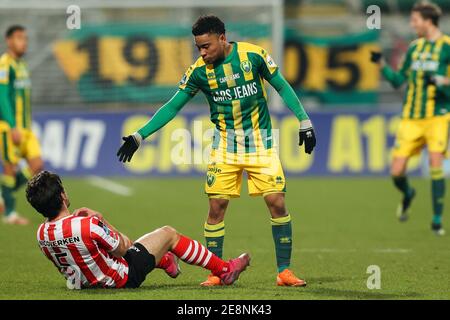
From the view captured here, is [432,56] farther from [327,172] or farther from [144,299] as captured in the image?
[327,172]

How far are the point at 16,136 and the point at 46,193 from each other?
6.19 metres

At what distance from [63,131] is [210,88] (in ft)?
38.3

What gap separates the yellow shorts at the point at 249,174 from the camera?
332 inches

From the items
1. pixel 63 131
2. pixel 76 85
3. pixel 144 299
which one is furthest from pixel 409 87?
pixel 76 85

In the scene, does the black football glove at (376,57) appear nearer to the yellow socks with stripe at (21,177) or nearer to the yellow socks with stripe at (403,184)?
the yellow socks with stripe at (403,184)

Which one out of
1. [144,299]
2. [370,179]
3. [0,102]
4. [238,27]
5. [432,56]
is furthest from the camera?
[238,27]

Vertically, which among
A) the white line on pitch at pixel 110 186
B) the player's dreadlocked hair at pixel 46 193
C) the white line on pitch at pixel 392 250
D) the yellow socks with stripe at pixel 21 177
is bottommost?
the white line on pitch at pixel 392 250

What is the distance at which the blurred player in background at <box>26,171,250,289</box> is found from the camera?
24.8 feet

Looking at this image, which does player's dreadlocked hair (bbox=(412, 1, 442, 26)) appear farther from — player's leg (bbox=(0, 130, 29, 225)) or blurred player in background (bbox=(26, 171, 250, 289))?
player's leg (bbox=(0, 130, 29, 225))

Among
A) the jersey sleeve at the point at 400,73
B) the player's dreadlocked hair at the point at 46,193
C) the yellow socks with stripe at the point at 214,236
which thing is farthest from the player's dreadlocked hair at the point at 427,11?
the player's dreadlocked hair at the point at 46,193

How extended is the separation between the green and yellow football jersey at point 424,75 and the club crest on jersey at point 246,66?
14.6 ft

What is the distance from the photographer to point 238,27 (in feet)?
72.5

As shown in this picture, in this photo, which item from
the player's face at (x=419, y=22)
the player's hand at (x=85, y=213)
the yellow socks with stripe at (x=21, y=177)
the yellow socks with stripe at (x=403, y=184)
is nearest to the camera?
the player's hand at (x=85, y=213)

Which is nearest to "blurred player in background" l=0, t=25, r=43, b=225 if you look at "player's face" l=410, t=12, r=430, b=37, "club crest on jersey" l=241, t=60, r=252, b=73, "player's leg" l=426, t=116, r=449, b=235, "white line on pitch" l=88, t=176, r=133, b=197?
"white line on pitch" l=88, t=176, r=133, b=197
